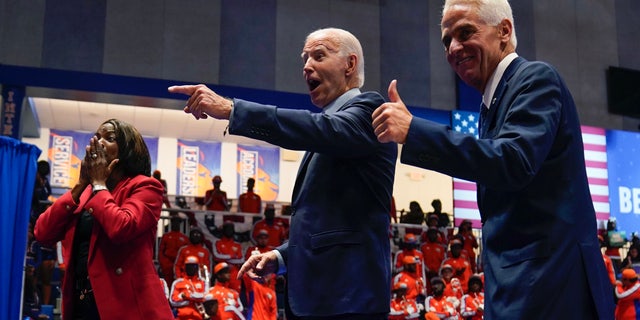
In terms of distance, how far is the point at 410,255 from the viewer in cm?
1418

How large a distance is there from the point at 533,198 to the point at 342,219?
0.80 metres

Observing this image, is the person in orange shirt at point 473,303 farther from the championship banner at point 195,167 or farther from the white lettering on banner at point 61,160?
the white lettering on banner at point 61,160

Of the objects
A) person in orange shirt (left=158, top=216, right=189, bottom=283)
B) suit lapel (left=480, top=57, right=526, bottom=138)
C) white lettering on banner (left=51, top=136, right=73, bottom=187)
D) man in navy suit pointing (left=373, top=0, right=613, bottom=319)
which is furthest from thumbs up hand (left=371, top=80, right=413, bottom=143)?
white lettering on banner (left=51, top=136, right=73, bottom=187)

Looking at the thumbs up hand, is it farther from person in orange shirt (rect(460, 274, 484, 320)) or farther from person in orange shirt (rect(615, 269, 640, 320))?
person in orange shirt (rect(615, 269, 640, 320))

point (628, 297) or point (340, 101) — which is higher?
point (340, 101)

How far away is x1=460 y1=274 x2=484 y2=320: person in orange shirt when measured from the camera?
13.3 meters

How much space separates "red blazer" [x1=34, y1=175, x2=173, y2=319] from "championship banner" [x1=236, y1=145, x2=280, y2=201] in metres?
18.6

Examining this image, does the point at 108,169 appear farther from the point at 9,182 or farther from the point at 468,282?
the point at 468,282

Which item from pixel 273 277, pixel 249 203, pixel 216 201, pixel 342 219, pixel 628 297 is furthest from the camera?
pixel 249 203

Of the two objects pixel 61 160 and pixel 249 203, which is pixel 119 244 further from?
pixel 61 160

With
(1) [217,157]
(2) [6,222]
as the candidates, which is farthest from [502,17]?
(1) [217,157]

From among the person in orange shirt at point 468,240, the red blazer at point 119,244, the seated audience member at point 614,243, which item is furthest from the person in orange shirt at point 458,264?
the red blazer at point 119,244

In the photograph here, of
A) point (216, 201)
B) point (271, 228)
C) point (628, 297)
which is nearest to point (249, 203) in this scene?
point (216, 201)

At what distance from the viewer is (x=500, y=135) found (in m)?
1.66
